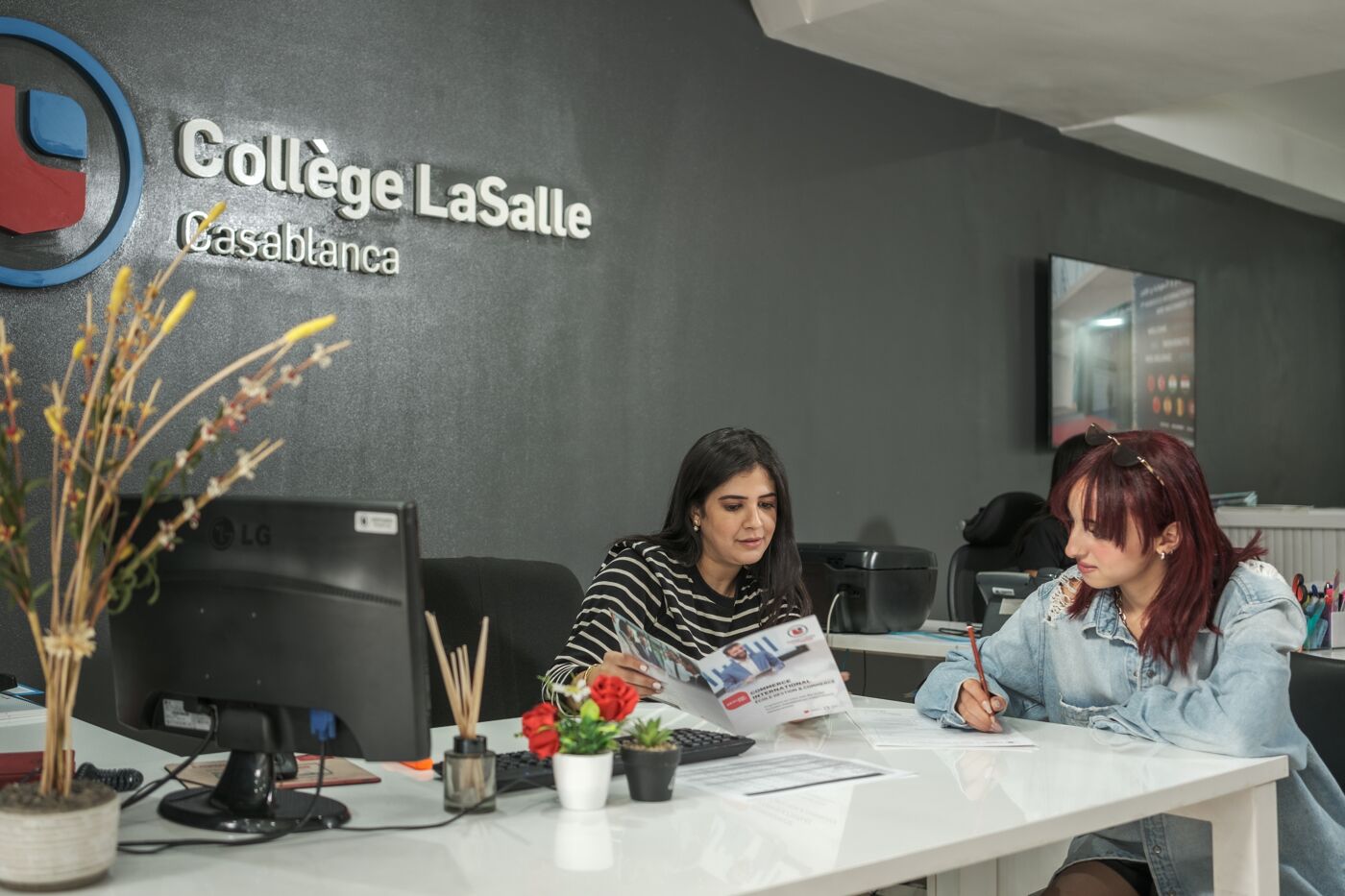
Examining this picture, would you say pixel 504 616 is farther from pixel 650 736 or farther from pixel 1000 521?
pixel 1000 521

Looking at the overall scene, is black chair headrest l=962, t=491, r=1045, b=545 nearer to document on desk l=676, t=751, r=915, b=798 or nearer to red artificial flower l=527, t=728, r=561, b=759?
document on desk l=676, t=751, r=915, b=798

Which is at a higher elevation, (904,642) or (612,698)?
(612,698)

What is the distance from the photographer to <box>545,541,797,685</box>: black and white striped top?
2.54 m

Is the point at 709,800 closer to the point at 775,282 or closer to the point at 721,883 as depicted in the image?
the point at 721,883

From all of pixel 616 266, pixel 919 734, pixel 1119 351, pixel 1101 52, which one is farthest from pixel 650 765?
pixel 1119 351

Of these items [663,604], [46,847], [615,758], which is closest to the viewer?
[46,847]

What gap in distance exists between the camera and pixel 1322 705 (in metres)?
2.11

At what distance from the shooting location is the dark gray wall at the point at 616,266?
3.14 metres

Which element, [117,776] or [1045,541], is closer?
[117,776]

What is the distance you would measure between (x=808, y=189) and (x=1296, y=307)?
381 centimetres

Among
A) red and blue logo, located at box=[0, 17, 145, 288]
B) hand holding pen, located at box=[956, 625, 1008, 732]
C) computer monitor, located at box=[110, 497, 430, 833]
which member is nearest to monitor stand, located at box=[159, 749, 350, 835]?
computer monitor, located at box=[110, 497, 430, 833]

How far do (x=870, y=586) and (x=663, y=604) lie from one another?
1279mm

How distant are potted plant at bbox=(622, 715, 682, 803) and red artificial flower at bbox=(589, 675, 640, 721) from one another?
0.05 m

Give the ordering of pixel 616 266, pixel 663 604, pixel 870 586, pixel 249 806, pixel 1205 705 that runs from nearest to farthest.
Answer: pixel 249 806 < pixel 1205 705 < pixel 663 604 < pixel 870 586 < pixel 616 266
